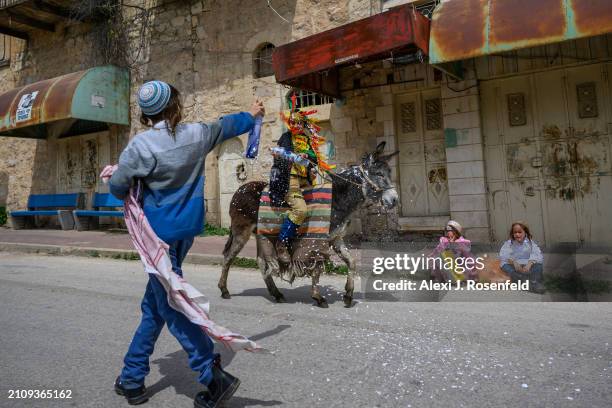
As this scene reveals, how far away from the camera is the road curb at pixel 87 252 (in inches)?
346

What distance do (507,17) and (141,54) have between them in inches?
460

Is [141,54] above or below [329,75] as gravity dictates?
above

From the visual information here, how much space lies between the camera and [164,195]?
2756mm

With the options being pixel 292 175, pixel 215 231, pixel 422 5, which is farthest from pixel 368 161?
pixel 215 231

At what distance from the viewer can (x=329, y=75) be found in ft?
35.2

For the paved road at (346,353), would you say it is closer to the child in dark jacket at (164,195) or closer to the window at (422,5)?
the child in dark jacket at (164,195)

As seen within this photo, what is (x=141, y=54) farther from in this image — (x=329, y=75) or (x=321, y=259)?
(x=321, y=259)

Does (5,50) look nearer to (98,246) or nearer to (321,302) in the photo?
(98,246)

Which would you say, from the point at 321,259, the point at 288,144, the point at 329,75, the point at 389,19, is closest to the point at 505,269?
the point at 321,259

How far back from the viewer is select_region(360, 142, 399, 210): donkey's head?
515 centimetres

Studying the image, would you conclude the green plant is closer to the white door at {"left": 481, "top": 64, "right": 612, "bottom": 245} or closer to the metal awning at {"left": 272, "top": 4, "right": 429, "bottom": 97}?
the metal awning at {"left": 272, "top": 4, "right": 429, "bottom": 97}

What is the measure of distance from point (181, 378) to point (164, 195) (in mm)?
1330

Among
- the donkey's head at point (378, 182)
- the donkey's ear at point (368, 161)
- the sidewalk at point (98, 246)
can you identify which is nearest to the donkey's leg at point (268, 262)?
the donkey's head at point (378, 182)

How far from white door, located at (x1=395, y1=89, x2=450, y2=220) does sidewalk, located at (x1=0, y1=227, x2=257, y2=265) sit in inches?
154
